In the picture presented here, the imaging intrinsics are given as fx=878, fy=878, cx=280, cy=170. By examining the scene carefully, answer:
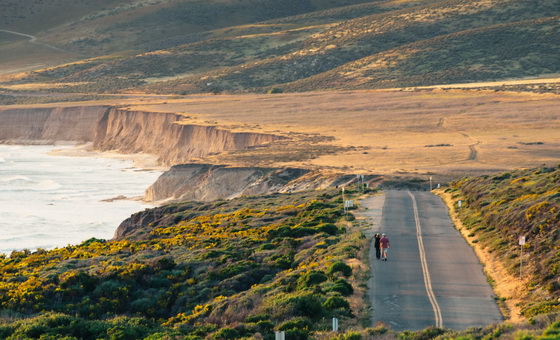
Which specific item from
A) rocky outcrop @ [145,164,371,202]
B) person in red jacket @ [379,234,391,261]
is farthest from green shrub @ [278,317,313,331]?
rocky outcrop @ [145,164,371,202]

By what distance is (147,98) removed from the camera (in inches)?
4759

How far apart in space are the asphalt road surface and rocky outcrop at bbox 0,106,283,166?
4121 cm

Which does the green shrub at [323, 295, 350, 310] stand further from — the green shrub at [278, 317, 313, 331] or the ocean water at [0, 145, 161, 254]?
the ocean water at [0, 145, 161, 254]

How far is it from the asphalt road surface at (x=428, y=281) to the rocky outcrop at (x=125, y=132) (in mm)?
41212

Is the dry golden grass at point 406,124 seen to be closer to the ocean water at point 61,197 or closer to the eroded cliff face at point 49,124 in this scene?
the eroded cliff face at point 49,124

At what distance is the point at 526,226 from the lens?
1079 inches

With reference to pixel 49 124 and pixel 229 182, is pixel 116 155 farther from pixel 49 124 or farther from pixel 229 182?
pixel 229 182

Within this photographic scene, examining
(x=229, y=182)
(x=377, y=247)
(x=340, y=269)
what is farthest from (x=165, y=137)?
(x=340, y=269)

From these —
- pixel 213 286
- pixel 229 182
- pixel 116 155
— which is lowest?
pixel 116 155

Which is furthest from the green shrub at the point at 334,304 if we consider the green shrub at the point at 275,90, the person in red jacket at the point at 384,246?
the green shrub at the point at 275,90

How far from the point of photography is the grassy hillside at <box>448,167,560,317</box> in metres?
21.7

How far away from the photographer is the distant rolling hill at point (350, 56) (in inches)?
4626

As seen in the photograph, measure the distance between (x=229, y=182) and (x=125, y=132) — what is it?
4416cm

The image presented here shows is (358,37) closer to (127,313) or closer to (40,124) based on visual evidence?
(40,124)
